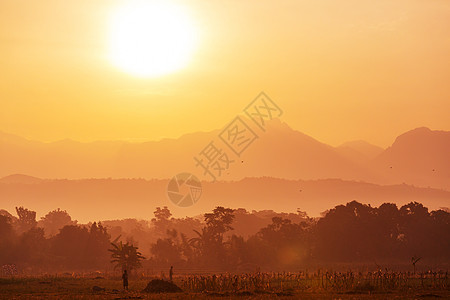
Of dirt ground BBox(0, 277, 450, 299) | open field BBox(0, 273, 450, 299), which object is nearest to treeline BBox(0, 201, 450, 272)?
open field BBox(0, 273, 450, 299)

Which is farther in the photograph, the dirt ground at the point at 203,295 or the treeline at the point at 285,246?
the treeline at the point at 285,246

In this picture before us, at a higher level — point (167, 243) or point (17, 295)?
point (167, 243)

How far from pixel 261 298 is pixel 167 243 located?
361 feet

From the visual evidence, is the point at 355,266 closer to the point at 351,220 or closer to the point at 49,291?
the point at 351,220

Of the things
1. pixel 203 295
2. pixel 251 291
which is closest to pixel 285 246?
pixel 251 291

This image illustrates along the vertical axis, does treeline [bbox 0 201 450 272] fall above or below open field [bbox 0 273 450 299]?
above

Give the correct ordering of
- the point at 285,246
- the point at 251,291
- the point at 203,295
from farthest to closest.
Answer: the point at 285,246 → the point at 251,291 → the point at 203,295

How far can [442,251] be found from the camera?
511ft

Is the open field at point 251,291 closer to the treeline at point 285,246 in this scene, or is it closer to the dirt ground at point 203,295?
the dirt ground at point 203,295

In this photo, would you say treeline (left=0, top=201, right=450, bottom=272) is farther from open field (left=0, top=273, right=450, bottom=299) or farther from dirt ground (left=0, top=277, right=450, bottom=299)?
dirt ground (left=0, top=277, right=450, bottom=299)

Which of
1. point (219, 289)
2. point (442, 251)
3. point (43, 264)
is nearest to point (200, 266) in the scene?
point (43, 264)

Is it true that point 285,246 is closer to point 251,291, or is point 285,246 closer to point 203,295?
point 251,291

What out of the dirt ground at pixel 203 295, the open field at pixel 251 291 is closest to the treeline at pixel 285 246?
the open field at pixel 251 291

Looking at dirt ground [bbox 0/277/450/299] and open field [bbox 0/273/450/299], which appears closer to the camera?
dirt ground [bbox 0/277/450/299]
